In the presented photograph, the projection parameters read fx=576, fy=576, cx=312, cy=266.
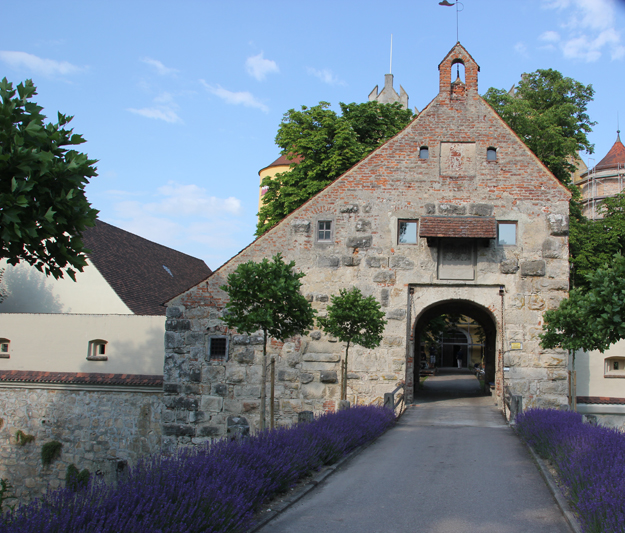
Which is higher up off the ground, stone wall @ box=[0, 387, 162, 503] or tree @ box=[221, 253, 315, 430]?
tree @ box=[221, 253, 315, 430]

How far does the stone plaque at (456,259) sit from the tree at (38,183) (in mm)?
13549

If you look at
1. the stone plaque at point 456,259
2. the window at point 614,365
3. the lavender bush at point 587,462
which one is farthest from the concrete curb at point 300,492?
the window at point 614,365

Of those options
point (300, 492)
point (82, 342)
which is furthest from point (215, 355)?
point (300, 492)

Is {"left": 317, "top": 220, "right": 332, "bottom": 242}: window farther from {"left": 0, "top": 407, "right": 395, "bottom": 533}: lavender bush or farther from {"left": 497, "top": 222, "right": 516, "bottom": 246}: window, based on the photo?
{"left": 0, "top": 407, "right": 395, "bottom": 533}: lavender bush

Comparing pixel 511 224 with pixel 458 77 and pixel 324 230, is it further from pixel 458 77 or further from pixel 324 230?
pixel 324 230

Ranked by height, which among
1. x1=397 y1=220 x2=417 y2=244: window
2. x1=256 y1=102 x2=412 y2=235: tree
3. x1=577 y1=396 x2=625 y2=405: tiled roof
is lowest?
x1=577 y1=396 x2=625 y2=405: tiled roof

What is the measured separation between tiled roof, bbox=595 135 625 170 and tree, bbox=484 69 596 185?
14.6 metres

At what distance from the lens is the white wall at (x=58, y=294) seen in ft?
82.1

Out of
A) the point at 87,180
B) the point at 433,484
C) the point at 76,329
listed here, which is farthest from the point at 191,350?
the point at 87,180

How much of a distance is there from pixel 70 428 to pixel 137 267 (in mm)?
10522

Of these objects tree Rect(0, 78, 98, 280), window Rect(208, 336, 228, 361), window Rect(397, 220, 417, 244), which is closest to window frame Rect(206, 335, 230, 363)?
window Rect(208, 336, 228, 361)

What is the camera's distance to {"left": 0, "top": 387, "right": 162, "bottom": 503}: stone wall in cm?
1956

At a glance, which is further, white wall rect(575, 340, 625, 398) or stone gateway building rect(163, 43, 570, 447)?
white wall rect(575, 340, 625, 398)

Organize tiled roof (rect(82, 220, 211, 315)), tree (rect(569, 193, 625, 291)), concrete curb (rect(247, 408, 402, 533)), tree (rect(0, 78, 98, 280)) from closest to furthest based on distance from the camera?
tree (rect(0, 78, 98, 280)), concrete curb (rect(247, 408, 402, 533)), tiled roof (rect(82, 220, 211, 315)), tree (rect(569, 193, 625, 291))
